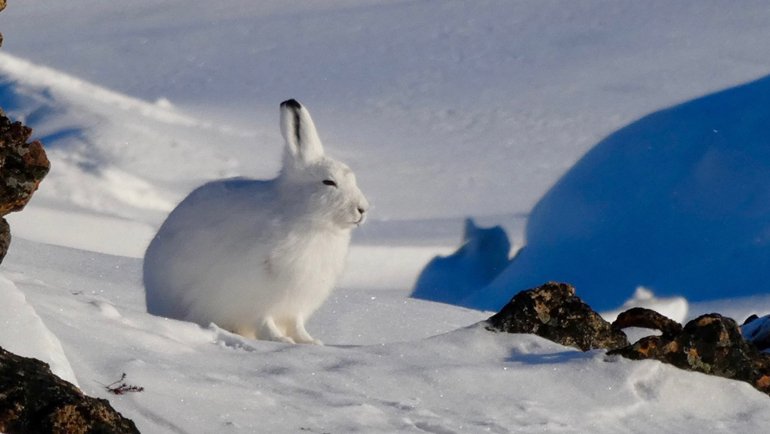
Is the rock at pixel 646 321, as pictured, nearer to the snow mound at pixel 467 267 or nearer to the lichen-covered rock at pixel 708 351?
the lichen-covered rock at pixel 708 351

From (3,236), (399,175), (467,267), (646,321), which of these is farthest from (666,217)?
(3,236)

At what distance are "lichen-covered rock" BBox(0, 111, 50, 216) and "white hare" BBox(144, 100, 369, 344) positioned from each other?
1322 millimetres

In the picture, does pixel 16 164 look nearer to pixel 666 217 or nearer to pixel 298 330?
pixel 298 330

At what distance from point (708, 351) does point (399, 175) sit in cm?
638

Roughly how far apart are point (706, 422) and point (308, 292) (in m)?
1.43

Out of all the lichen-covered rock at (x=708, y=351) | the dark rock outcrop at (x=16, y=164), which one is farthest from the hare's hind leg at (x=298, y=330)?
the dark rock outcrop at (x=16, y=164)

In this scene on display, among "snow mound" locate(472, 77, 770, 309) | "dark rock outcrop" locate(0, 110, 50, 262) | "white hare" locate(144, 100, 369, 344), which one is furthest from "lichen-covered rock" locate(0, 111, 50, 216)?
"snow mound" locate(472, 77, 770, 309)

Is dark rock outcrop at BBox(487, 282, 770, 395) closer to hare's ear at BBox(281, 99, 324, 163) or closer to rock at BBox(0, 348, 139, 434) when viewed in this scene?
hare's ear at BBox(281, 99, 324, 163)

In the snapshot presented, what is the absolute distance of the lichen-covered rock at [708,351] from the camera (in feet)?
11.4

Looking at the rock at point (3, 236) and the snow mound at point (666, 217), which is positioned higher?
the snow mound at point (666, 217)

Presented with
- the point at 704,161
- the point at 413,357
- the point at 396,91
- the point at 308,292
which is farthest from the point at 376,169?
the point at 413,357

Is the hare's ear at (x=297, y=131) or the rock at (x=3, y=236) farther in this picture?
the hare's ear at (x=297, y=131)

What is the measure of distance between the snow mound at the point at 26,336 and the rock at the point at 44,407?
0.23m

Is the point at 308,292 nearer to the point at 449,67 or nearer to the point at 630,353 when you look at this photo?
the point at 630,353
